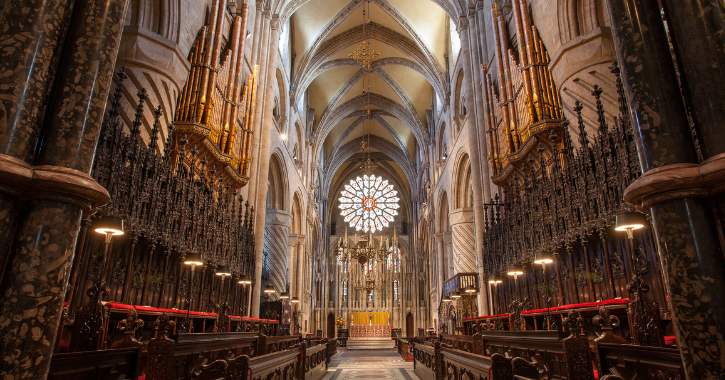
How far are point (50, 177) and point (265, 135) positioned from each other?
11546mm

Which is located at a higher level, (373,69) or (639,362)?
(373,69)

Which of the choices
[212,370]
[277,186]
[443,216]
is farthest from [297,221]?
[212,370]

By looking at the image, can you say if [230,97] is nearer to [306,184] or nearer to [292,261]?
[292,261]

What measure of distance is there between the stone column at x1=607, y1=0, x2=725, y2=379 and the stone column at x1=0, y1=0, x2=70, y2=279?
3.43 metres

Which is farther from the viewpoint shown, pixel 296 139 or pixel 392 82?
pixel 392 82

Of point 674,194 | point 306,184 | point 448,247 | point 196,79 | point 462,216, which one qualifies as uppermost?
point 306,184

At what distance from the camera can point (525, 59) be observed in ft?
31.0

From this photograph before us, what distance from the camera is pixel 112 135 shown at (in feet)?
18.6

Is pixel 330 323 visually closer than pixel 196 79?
No

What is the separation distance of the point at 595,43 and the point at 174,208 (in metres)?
8.15

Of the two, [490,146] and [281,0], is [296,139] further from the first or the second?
[490,146]

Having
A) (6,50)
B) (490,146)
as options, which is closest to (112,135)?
(6,50)

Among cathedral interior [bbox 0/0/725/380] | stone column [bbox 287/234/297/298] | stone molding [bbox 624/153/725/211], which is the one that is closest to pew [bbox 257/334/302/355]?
cathedral interior [bbox 0/0/725/380]

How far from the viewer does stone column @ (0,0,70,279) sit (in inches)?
85.4
